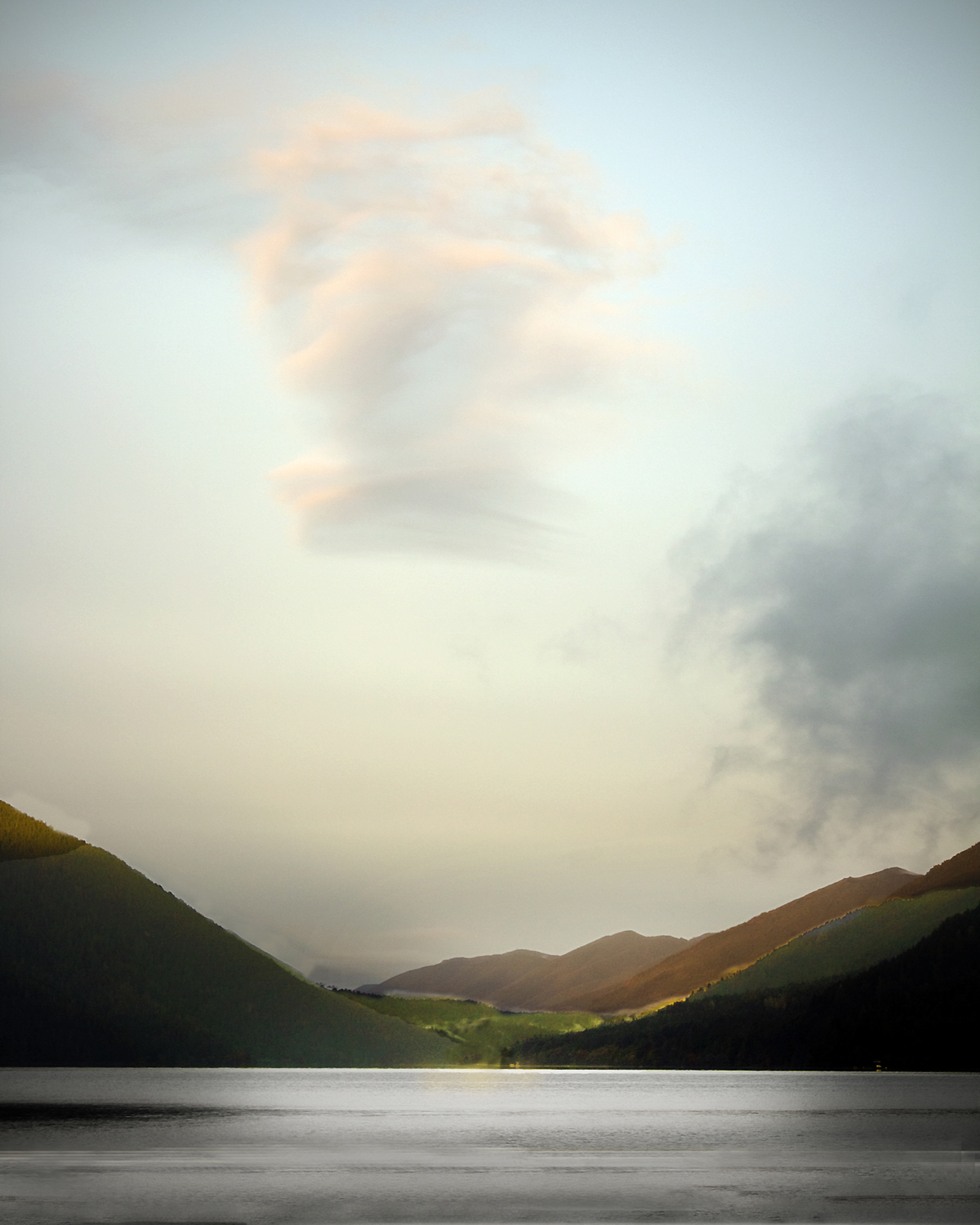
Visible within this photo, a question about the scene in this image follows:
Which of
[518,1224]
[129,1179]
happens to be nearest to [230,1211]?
[518,1224]

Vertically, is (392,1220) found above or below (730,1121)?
above

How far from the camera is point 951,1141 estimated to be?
430ft

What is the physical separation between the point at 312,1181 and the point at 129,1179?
41.0 feet

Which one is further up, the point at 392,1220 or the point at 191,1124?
the point at 392,1220

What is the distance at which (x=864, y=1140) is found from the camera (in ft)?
468

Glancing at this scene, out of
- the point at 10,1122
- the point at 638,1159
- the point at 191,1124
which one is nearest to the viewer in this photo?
the point at 638,1159

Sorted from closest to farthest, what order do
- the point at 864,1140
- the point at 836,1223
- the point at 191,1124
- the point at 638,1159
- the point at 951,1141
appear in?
1. the point at 836,1223
2. the point at 638,1159
3. the point at 951,1141
4. the point at 864,1140
5. the point at 191,1124

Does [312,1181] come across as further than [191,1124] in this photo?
No

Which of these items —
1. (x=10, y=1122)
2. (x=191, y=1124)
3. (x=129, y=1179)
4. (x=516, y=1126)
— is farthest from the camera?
(x=516, y=1126)

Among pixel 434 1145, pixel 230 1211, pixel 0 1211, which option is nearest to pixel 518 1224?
pixel 230 1211

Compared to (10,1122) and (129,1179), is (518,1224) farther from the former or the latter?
(10,1122)

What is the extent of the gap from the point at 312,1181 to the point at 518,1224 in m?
26.7

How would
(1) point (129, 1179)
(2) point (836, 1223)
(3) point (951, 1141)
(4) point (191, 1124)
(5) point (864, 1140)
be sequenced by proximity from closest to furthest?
(2) point (836, 1223)
(1) point (129, 1179)
(3) point (951, 1141)
(5) point (864, 1140)
(4) point (191, 1124)

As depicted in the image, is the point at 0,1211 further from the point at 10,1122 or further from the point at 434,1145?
the point at 10,1122
